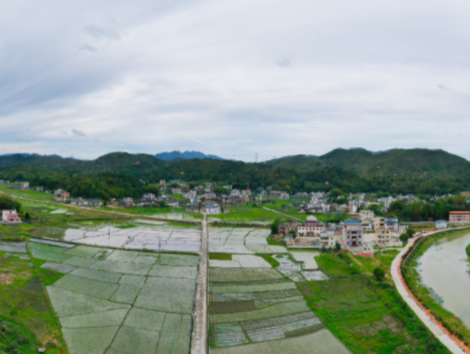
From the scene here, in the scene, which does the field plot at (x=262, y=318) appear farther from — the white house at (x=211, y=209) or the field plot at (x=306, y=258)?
the white house at (x=211, y=209)

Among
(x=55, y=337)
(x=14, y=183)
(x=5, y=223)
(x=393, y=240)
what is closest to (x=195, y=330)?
(x=55, y=337)

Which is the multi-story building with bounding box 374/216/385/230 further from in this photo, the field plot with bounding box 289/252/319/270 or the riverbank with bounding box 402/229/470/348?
the field plot with bounding box 289/252/319/270

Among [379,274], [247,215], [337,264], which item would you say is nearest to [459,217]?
[247,215]

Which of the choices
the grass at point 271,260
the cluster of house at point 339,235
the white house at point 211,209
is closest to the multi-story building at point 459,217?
→ the cluster of house at point 339,235

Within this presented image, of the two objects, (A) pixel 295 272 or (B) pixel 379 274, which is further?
(A) pixel 295 272

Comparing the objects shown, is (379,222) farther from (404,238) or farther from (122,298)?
(122,298)
